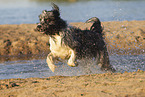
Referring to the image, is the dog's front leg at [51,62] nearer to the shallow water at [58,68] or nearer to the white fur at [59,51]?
the white fur at [59,51]

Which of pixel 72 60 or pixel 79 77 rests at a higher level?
pixel 72 60

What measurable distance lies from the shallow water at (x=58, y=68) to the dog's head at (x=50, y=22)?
123 centimetres

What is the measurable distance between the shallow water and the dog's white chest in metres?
0.71

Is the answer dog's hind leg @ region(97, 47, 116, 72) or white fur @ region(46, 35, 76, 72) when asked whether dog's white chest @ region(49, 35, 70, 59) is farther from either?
dog's hind leg @ region(97, 47, 116, 72)

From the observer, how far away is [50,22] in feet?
17.1

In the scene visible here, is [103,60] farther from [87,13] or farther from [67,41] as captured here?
[87,13]

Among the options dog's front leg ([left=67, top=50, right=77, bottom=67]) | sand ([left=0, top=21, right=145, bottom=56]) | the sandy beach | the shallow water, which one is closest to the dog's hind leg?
the shallow water

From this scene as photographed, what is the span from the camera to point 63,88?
4.59 meters

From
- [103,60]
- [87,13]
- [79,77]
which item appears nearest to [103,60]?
[103,60]

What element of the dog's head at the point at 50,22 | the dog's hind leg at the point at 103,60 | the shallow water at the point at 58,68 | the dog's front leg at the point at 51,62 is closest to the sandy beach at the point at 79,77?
the dog's front leg at the point at 51,62

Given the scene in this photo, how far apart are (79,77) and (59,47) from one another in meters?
0.90

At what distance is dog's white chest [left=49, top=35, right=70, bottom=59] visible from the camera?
17.6 ft

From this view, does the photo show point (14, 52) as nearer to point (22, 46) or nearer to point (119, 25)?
point (22, 46)

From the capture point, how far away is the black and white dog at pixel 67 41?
17.1 ft
